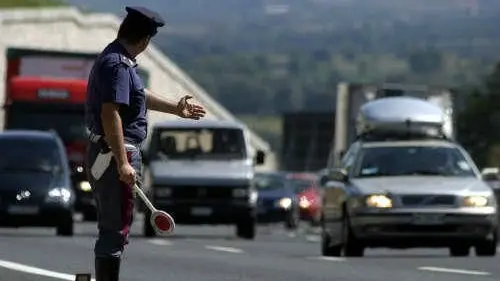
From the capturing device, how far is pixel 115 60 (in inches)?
472

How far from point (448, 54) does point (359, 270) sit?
180 metres

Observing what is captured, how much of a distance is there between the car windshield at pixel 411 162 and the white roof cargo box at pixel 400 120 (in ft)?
17.8

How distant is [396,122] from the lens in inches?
1233

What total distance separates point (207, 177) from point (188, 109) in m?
20.3

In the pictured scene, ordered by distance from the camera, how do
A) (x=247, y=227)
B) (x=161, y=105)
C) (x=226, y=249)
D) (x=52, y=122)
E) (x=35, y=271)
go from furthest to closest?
(x=52, y=122)
(x=247, y=227)
(x=226, y=249)
(x=35, y=271)
(x=161, y=105)

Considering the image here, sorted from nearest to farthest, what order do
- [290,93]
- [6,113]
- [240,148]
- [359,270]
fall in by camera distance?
1. [359,270]
2. [240,148]
3. [6,113]
4. [290,93]

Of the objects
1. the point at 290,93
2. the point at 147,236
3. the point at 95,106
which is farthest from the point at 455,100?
the point at 290,93

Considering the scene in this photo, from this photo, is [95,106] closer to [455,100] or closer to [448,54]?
[455,100]

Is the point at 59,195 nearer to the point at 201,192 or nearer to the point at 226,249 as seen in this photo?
the point at 201,192

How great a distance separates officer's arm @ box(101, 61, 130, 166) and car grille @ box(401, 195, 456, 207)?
11.4 metres

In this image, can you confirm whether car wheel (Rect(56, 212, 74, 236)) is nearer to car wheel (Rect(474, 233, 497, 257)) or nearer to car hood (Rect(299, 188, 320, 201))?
car wheel (Rect(474, 233, 497, 257))

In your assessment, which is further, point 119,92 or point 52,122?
point 52,122

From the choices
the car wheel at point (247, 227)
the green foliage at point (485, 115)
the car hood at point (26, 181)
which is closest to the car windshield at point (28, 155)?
the car hood at point (26, 181)

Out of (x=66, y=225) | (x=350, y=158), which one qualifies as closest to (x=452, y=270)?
(x=350, y=158)
